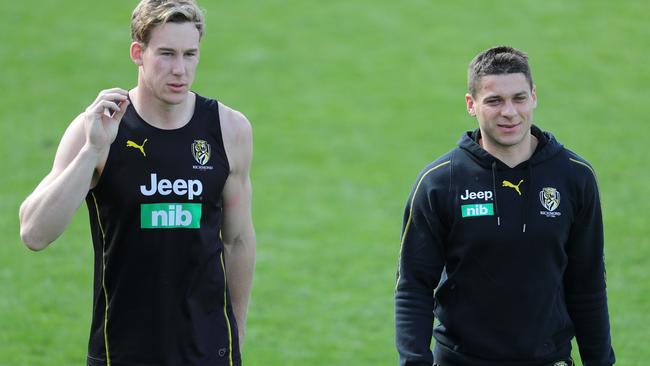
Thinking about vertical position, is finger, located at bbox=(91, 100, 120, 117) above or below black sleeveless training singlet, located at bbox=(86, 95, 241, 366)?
above

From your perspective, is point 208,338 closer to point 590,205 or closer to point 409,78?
point 590,205

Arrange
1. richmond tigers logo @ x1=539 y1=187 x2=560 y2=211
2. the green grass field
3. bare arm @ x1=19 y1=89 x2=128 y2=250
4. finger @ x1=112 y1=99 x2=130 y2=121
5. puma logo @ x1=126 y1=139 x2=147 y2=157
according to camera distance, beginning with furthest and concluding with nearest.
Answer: the green grass field < richmond tigers logo @ x1=539 y1=187 x2=560 y2=211 < puma logo @ x1=126 y1=139 x2=147 y2=157 < finger @ x1=112 y1=99 x2=130 y2=121 < bare arm @ x1=19 y1=89 x2=128 y2=250

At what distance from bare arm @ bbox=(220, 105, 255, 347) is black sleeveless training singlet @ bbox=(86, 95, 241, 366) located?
74mm

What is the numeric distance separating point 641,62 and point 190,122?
13.5 meters

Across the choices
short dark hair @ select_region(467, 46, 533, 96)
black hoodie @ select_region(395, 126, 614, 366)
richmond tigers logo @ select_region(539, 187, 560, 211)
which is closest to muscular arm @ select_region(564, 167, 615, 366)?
black hoodie @ select_region(395, 126, 614, 366)

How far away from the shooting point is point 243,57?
17.4m

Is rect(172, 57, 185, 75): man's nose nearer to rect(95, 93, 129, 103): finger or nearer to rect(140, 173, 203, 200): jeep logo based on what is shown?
rect(95, 93, 129, 103): finger

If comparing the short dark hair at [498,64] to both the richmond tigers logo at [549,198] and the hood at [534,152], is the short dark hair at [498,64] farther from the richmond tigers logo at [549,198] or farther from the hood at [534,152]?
the richmond tigers logo at [549,198]

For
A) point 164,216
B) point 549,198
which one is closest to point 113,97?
point 164,216

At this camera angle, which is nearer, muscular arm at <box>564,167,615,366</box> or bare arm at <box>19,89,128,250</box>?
bare arm at <box>19,89,128,250</box>

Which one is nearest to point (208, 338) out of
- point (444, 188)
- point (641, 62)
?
point (444, 188)

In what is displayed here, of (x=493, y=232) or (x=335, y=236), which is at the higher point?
(x=335, y=236)

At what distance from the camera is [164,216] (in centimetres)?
465

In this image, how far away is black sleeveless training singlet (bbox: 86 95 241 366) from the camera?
4.65 metres
